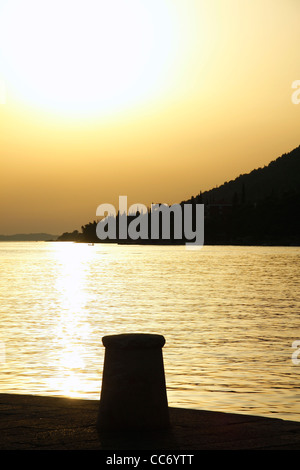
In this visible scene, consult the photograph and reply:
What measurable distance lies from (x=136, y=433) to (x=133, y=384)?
1.99ft

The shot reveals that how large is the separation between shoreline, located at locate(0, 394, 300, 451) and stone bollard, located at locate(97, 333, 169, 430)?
165mm

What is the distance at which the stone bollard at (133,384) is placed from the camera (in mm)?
9758

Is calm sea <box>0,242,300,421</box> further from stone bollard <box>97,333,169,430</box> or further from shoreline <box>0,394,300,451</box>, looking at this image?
stone bollard <box>97,333,169,430</box>

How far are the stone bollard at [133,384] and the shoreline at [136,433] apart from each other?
165 millimetres

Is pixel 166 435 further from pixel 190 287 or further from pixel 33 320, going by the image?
pixel 190 287

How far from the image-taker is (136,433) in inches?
382

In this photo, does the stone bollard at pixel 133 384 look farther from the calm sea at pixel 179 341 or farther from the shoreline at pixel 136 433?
the calm sea at pixel 179 341

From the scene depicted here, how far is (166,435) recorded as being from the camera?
378 inches

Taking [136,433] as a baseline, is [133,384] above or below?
above

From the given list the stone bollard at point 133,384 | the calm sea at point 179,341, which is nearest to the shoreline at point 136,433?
the stone bollard at point 133,384

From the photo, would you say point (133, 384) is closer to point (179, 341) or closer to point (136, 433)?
point (136, 433)

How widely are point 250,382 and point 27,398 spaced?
7672 mm

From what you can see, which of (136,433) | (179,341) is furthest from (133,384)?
(179,341)
